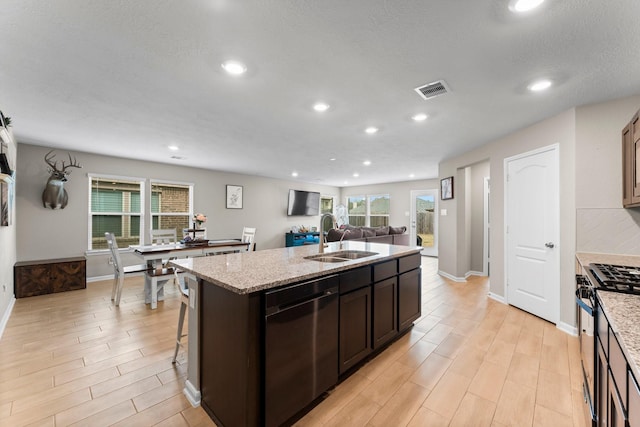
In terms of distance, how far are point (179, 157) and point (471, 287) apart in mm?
5905

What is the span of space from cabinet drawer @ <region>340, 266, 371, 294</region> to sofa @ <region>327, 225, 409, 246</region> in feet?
10.7

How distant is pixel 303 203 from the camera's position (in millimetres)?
8758

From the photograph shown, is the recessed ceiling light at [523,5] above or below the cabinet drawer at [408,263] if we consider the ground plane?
above

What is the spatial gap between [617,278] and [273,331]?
81.3 inches

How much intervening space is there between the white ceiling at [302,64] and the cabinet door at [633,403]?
1.73 meters

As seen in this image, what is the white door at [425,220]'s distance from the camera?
804 cm

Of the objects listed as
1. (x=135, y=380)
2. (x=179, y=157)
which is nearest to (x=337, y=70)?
(x=135, y=380)

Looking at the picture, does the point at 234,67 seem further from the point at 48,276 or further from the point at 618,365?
the point at 48,276

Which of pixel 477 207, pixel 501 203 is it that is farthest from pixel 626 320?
pixel 477 207

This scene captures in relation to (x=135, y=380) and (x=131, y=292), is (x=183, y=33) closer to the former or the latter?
(x=135, y=380)

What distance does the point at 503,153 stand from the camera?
3.78m

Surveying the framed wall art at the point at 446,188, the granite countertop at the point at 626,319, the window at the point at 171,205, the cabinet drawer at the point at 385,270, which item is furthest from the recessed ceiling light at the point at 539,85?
the window at the point at 171,205

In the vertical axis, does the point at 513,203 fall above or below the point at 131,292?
above

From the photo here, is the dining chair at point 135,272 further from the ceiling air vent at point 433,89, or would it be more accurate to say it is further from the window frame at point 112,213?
the ceiling air vent at point 433,89
